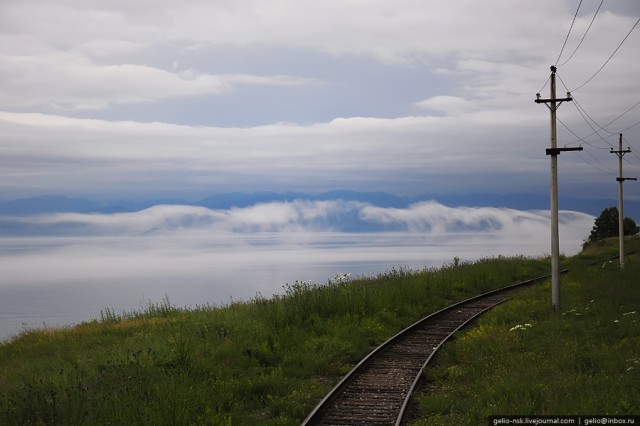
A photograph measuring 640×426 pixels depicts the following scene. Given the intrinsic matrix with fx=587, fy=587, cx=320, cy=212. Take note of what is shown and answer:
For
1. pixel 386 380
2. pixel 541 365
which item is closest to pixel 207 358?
pixel 386 380

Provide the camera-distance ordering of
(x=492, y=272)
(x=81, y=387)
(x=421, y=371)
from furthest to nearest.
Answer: (x=492, y=272) → (x=421, y=371) → (x=81, y=387)

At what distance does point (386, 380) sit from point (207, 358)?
4096 millimetres

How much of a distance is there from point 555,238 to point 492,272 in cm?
1169

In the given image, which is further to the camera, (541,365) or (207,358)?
(207,358)

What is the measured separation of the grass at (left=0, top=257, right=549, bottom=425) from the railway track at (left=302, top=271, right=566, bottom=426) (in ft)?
1.42

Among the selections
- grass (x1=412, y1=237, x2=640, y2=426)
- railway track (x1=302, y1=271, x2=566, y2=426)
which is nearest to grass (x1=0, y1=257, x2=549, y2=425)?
railway track (x1=302, y1=271, x2=566, y2=426)

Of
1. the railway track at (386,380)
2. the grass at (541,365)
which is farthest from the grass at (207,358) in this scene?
the grass at (541,365)

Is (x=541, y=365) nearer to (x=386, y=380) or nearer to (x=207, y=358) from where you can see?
(x=386, y=380)

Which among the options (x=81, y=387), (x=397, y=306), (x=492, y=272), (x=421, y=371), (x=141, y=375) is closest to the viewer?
(x=81, y=387)

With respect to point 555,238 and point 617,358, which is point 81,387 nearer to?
point 617,358

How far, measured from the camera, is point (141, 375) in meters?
12.0

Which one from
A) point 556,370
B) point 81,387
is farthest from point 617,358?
point 81,387

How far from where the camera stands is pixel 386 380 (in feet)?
42.3

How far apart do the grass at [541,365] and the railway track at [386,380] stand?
52cm
